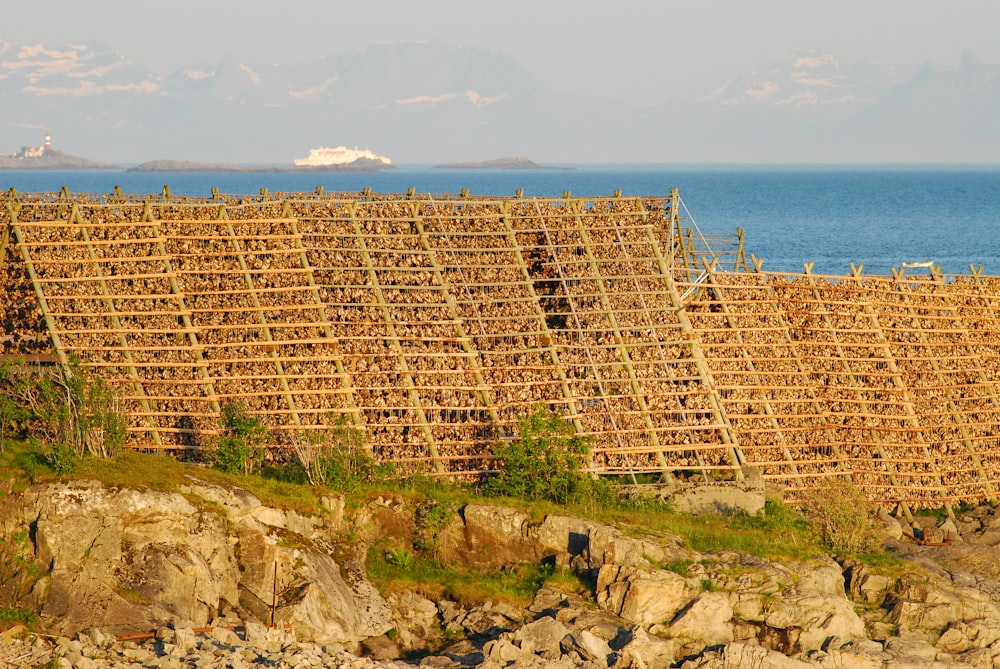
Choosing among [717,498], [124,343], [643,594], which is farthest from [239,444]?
[717,498]

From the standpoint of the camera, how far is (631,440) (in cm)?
1731

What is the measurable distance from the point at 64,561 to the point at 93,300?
4.60 m

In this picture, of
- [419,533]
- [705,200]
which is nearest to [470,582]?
[419,533]

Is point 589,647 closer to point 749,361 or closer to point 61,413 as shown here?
point 61,413

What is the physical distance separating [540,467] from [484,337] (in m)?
2.01

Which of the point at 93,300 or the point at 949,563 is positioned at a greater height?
the point at 93,300

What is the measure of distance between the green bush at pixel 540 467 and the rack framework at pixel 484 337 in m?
0.56

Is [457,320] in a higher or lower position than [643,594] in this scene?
higher

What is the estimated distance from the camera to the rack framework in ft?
54.0

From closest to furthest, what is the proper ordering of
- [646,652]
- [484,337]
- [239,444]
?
[646,652], [239,444], [484,337]

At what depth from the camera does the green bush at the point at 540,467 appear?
52.8 ft

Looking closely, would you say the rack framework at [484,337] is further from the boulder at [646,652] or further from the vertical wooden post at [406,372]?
the boulder at [646,652]

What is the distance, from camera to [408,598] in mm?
14250

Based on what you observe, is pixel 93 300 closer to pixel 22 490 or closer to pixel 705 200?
pixel 22 490
